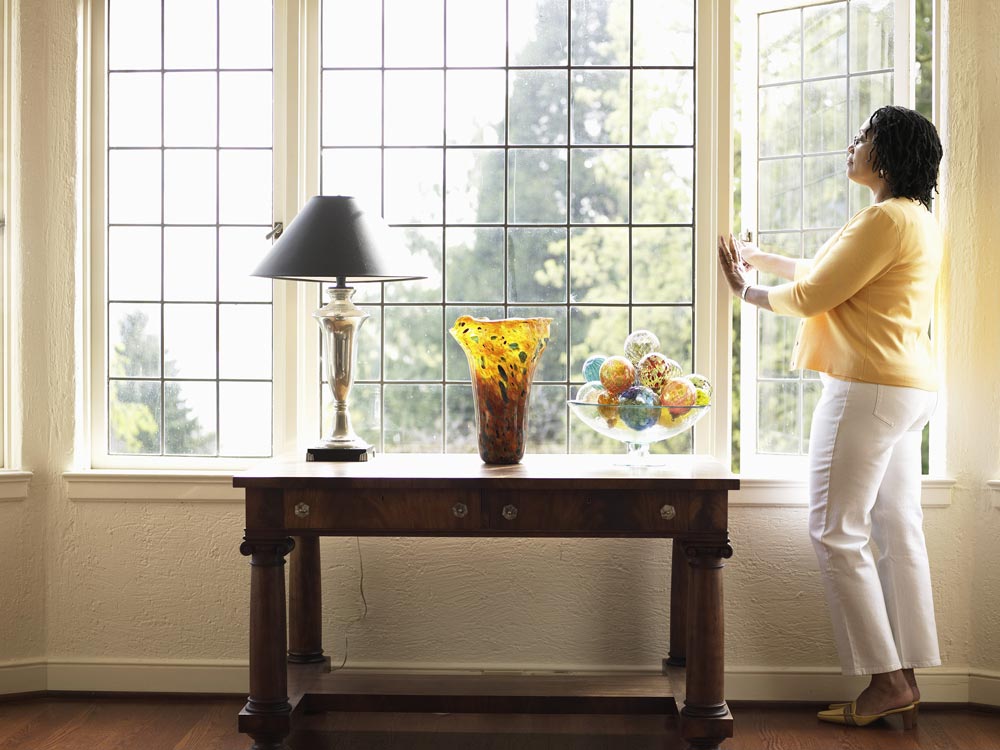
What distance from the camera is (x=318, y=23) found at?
3330 millimetres

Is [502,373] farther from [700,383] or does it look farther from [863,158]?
[863,158]

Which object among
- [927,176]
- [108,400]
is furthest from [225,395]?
[927,176]

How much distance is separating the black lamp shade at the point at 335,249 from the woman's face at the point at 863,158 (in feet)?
4.50

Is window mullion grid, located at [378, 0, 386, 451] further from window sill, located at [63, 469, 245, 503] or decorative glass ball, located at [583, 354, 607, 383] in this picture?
decorative glass ball, located at [583, 354, 607, 383]

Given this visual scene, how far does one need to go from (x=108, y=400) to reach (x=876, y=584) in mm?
2609

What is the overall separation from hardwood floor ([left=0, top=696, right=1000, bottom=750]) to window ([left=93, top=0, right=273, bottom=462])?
0.85 meters

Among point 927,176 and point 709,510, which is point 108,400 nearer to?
point 709,510

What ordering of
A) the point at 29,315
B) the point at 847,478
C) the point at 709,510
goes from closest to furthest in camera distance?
the point at 709,510
the point at 847,478
the point at 29,315

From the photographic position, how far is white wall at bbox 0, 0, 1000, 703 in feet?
10.5

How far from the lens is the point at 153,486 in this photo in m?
3.24

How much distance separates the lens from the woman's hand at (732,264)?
3.13 metres

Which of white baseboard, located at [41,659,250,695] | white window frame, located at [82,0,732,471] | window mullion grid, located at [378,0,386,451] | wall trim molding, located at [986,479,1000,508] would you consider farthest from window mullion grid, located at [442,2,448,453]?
wall trim molding, located at [986,479,1000,508]

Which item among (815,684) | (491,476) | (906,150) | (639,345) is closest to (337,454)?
(491,476)

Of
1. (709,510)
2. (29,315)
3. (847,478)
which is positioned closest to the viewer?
(709,510)
